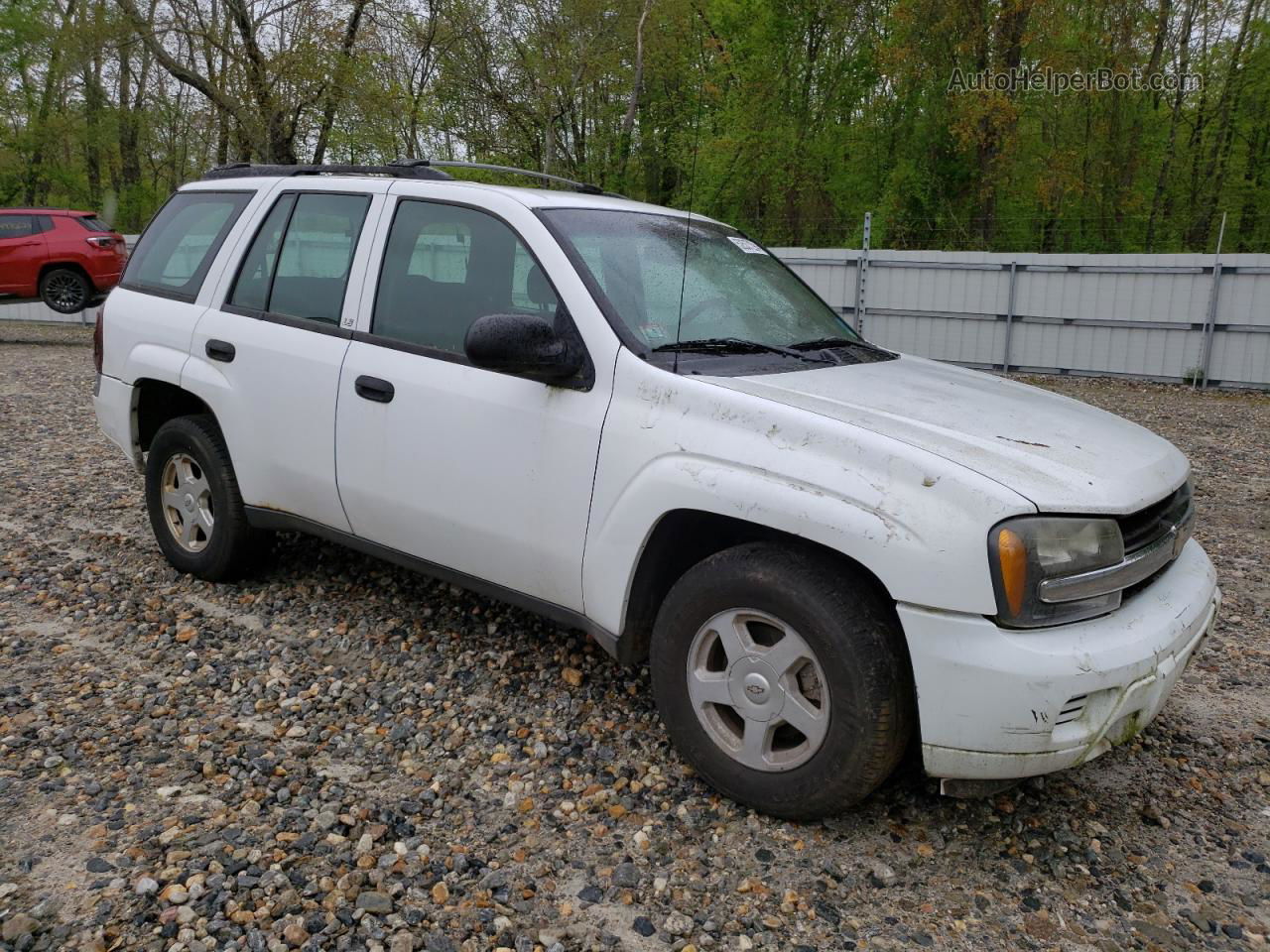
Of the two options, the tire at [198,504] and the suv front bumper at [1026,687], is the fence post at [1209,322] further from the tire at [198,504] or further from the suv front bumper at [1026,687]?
the tire at [198,504]

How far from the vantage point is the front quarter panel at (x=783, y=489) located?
8.18 ft

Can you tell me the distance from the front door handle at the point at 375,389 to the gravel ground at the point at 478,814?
106 cm

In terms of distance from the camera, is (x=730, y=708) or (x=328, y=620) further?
(x=328, y=620)

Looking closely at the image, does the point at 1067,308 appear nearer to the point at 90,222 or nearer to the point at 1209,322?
the point at 1209,322

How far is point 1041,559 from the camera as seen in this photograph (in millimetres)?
2482

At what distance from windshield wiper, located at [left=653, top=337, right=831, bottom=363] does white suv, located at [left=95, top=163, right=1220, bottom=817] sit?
1 centimetres

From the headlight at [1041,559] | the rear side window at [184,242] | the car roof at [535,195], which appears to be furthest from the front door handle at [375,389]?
the headlight at [1041,559]

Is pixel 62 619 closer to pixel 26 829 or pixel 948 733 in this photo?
pixel 26 829

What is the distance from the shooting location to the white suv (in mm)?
2543

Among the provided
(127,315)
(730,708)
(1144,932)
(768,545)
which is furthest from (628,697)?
(127,315)

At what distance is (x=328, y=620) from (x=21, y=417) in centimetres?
667

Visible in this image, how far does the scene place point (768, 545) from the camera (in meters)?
2.85

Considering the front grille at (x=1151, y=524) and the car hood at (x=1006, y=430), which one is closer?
the car hood at (x=1006, y=430)

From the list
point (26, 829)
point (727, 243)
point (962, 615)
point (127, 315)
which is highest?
point (727, 243)
